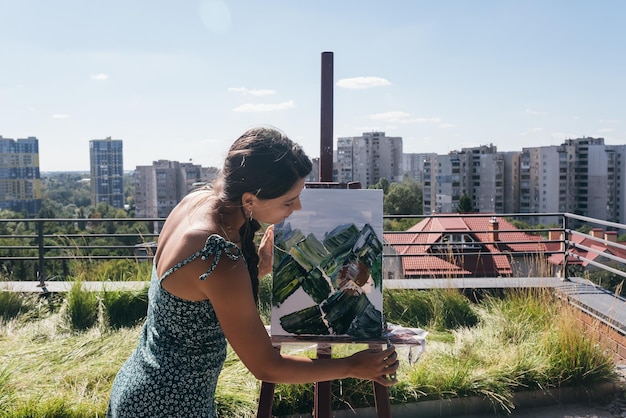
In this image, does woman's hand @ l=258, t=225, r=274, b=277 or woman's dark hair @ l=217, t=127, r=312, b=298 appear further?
woman's hand @ l=258, t=225, r=274, b=277

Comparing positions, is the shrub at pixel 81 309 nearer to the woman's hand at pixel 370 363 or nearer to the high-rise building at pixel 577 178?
the woman's hand at pixel 370 363

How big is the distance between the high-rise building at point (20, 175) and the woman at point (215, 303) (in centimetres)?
6882

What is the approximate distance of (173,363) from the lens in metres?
1.34

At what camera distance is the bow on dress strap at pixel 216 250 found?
118 cm

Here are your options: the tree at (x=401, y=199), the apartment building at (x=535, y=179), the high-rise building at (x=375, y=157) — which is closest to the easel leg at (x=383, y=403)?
the tree at (x=401, y=199)

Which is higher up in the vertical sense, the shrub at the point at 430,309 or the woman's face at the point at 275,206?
the woman's face at the point at 275,206

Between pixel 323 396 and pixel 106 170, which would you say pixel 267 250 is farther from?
pixel 106 170

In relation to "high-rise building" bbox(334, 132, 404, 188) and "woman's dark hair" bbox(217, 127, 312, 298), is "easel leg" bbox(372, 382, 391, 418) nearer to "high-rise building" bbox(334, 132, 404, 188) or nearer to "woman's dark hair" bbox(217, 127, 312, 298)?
"woman's dark hair" bbox(217, 127, 312, 298)

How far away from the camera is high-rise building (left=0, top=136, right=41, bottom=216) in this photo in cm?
6450

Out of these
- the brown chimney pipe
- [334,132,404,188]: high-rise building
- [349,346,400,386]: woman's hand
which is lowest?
[349,346,400,386]: woman's hand

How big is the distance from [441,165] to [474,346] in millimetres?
60264

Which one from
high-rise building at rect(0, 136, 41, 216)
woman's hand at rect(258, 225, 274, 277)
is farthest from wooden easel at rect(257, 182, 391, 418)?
high-rise building at rect(0, 136, 41, 216)

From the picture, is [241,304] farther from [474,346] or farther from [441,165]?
[441,165]

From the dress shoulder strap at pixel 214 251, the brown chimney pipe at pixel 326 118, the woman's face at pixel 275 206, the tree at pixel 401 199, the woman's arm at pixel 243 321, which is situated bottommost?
the tree at pixel 401 199
